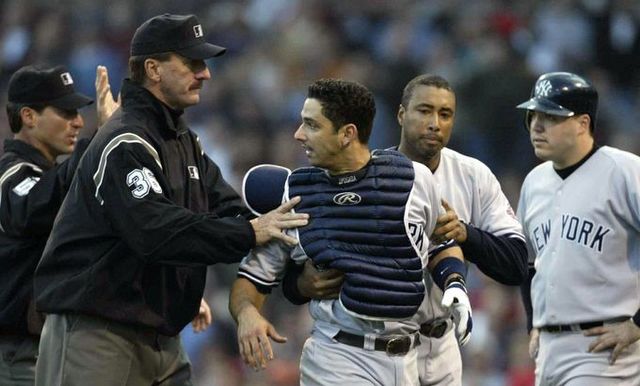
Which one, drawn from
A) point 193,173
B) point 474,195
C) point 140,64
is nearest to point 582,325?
point 474,195

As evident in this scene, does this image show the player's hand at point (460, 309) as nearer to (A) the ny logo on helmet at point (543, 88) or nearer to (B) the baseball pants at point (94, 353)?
(B) the baseball pants at point (94, 353)

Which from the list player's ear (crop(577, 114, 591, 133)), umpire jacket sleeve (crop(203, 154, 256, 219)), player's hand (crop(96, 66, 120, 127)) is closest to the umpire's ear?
umpire jacket sleeve (crop(203, 154, 256, 219))

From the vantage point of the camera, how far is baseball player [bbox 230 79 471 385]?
13.5 feet

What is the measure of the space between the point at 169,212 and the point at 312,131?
0.55 meters

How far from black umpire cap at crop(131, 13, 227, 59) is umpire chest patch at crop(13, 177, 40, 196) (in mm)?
751

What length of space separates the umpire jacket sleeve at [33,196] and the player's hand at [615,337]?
7.10 feet

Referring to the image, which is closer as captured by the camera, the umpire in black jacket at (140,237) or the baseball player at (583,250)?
the umpire in black jacket at (140,237)

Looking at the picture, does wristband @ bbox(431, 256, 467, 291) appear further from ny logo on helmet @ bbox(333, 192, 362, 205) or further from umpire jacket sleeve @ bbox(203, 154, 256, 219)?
umpire jacket sleeve @ bbox(203, 154, 256, 219)

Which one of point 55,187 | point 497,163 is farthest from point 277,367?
point 55,187

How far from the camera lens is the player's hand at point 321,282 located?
13.7 feet

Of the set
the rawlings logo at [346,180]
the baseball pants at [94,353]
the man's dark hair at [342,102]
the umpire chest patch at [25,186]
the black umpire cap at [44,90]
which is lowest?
the baseball pants at [94,353]

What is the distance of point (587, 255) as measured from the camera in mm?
5121

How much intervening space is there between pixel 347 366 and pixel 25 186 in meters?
1.57

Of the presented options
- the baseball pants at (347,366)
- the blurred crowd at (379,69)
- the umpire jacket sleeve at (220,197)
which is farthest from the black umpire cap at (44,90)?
the blurred crowd at (379,69)
